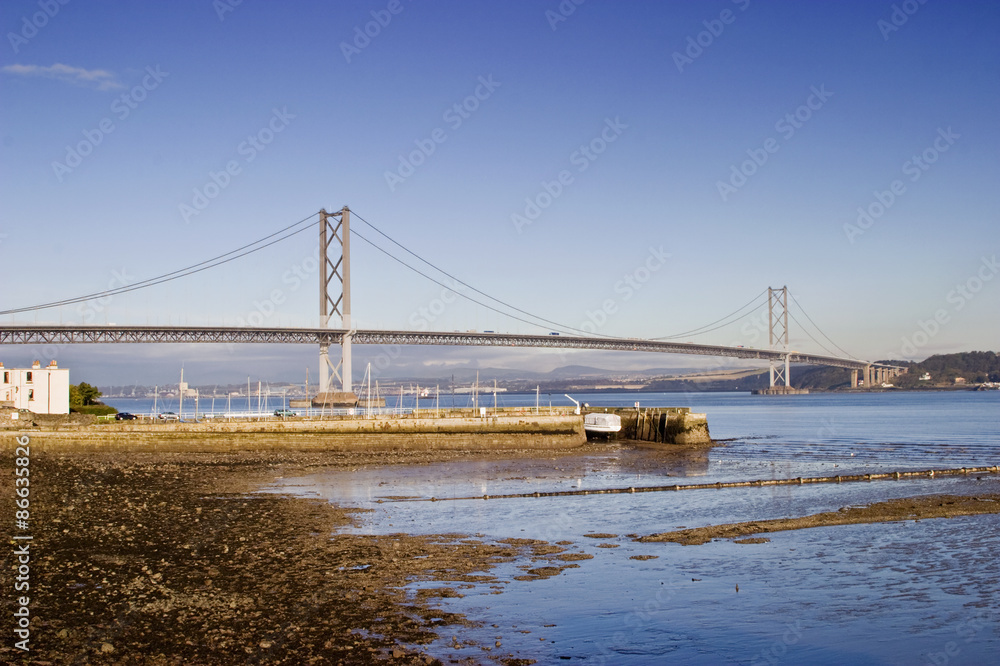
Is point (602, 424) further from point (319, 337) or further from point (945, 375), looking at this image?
point (945, 375)

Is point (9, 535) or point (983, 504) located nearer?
point (9, 535)

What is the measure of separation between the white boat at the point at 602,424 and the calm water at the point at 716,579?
16880 millimetres

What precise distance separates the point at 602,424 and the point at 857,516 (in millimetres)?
25712

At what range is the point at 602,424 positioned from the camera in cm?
4375

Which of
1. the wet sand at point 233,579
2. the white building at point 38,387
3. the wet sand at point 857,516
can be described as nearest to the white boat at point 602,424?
the wet sand at point 857,516

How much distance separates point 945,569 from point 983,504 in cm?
771

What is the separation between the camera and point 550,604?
10945 mm

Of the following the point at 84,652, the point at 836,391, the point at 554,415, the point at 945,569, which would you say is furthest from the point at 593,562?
the point at 836,391

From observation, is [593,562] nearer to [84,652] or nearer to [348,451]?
[84,652]

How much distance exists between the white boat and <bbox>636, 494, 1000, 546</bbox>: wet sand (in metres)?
22.9

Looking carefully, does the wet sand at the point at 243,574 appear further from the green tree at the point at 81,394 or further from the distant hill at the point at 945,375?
the distant hill at the point at 945,375

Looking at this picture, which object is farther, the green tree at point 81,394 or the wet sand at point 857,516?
the green tree at point 81,394

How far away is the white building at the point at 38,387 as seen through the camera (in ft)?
135

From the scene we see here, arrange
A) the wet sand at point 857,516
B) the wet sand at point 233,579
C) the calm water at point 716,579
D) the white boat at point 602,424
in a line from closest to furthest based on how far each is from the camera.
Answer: the wet sand at point 233,579 < the calm water at point 716,579 < the wet sand at point 857,516 < the white boat at point 602,424
